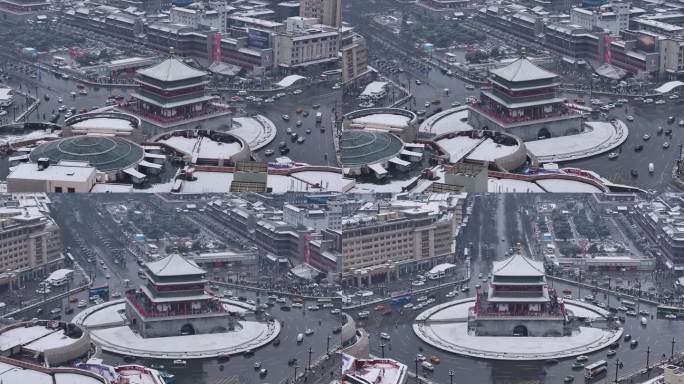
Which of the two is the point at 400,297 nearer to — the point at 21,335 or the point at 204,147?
the point at 21,335

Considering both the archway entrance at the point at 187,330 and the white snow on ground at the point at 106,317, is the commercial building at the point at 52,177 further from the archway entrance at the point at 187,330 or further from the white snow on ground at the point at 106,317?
the archway entrance at the point at 187,330

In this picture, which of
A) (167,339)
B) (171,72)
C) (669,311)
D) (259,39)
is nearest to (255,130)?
(171,72)

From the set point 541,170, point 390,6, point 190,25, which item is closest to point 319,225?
point 541,170

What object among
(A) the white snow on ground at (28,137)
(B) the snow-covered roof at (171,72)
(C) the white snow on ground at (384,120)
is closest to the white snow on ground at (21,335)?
(A) the white snow on ground at (28,137)

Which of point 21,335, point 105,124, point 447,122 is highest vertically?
point 21,335

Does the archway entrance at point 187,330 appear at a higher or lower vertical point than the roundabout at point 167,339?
lower

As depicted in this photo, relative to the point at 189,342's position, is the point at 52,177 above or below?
above
